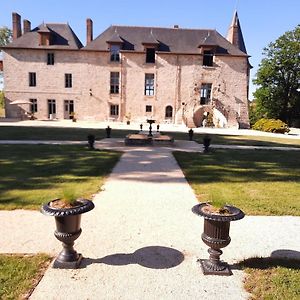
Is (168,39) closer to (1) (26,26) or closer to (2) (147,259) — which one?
(1) (26,26)

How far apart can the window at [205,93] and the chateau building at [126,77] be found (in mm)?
113

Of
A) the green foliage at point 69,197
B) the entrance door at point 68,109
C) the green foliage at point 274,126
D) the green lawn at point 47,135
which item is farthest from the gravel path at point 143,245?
the entrance door at point 68,109

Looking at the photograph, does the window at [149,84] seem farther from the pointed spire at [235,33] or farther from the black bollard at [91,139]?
the black bollard at [91,139]

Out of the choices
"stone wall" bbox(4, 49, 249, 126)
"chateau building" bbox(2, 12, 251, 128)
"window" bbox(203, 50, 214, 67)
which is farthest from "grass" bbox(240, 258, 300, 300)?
"window" bbox(203, 50, 214, 67)

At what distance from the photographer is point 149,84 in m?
33.6

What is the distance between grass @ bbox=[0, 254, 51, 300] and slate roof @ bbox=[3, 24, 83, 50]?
3232 cm

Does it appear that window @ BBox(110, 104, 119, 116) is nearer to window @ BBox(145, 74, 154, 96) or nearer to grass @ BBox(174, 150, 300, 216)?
window @ BBox(145, 74, 154, 96)

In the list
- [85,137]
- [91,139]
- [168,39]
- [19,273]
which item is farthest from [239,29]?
[19,273]

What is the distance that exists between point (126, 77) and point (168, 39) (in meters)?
6.65

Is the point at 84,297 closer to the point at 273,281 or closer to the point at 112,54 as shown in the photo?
the point at 273,281

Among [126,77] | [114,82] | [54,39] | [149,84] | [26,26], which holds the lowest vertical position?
[149,84]

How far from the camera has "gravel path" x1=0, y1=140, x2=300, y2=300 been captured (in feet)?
11.0

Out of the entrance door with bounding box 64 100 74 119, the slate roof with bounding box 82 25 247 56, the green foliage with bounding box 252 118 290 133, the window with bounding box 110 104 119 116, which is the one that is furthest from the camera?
the window with bounding box 110 104 119 116

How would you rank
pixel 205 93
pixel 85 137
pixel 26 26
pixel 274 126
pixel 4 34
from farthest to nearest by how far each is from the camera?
pixel 4 34
pixel 26 26
pixel 205 93
pixel 274 126
pixel 85 137
